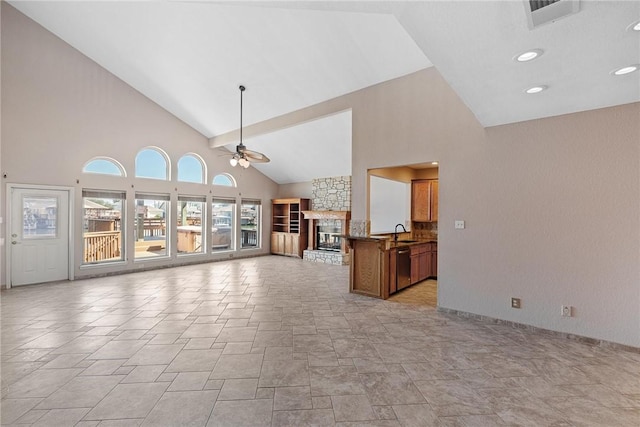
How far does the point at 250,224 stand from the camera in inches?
382

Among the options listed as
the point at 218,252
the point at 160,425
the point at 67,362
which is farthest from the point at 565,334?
the point at 218,252

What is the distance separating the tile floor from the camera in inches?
77.5

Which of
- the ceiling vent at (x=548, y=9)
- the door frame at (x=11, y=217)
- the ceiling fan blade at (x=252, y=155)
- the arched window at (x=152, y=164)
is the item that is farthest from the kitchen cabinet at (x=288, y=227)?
the ceiling vent at (x=548, y=9)

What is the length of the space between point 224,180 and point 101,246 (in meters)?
3.57

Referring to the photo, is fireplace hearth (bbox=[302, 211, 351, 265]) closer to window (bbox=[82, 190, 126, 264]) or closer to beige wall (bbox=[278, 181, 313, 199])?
beige wall (bbox=[278, 181, 313, 199])

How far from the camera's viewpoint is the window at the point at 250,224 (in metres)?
9.45

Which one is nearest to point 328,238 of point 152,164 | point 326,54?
point 152,164

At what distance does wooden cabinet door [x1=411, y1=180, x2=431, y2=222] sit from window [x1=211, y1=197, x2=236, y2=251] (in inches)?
217

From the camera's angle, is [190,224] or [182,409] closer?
[182,409]

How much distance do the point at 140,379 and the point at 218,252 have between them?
6.35 m

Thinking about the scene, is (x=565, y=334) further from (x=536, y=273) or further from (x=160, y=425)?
(x=160, y=425)

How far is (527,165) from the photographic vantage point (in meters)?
3.46

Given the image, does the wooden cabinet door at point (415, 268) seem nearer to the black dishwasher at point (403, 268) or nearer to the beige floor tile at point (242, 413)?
the black dishwasher at point (403, 268)

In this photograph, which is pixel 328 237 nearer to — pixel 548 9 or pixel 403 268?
pixel 403 268
